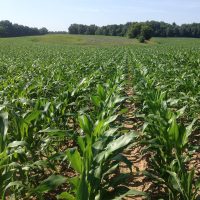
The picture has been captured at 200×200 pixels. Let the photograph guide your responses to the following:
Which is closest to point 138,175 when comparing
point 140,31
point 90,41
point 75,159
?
point 75,159

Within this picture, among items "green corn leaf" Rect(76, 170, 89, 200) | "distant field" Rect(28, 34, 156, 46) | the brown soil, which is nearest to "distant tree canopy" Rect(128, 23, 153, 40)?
"distant field" Rect(28, 34, 156, 46)

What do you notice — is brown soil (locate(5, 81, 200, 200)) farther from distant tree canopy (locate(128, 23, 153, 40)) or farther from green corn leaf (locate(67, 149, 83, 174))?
distant tree canopy (locate(128, 23, 153, 40))

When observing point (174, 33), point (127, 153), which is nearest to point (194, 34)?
point (174, 33)

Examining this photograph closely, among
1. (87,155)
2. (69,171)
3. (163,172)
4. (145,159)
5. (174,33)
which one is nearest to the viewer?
(87,155)

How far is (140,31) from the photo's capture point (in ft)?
215

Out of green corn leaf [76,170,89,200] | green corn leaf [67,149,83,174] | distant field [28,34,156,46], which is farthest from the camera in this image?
distant field [28,34,156,46]

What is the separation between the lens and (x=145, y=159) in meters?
3.01

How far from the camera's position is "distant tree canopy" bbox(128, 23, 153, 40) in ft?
204

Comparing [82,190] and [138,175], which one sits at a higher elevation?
[82,190]

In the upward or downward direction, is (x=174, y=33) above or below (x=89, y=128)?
above

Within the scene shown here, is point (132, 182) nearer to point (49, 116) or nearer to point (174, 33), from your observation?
point (49, 116)

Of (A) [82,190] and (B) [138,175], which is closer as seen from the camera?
(A) [82,190]

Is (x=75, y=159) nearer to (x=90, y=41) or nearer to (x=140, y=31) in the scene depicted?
(x=90, y=41)

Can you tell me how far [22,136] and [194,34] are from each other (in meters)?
114
